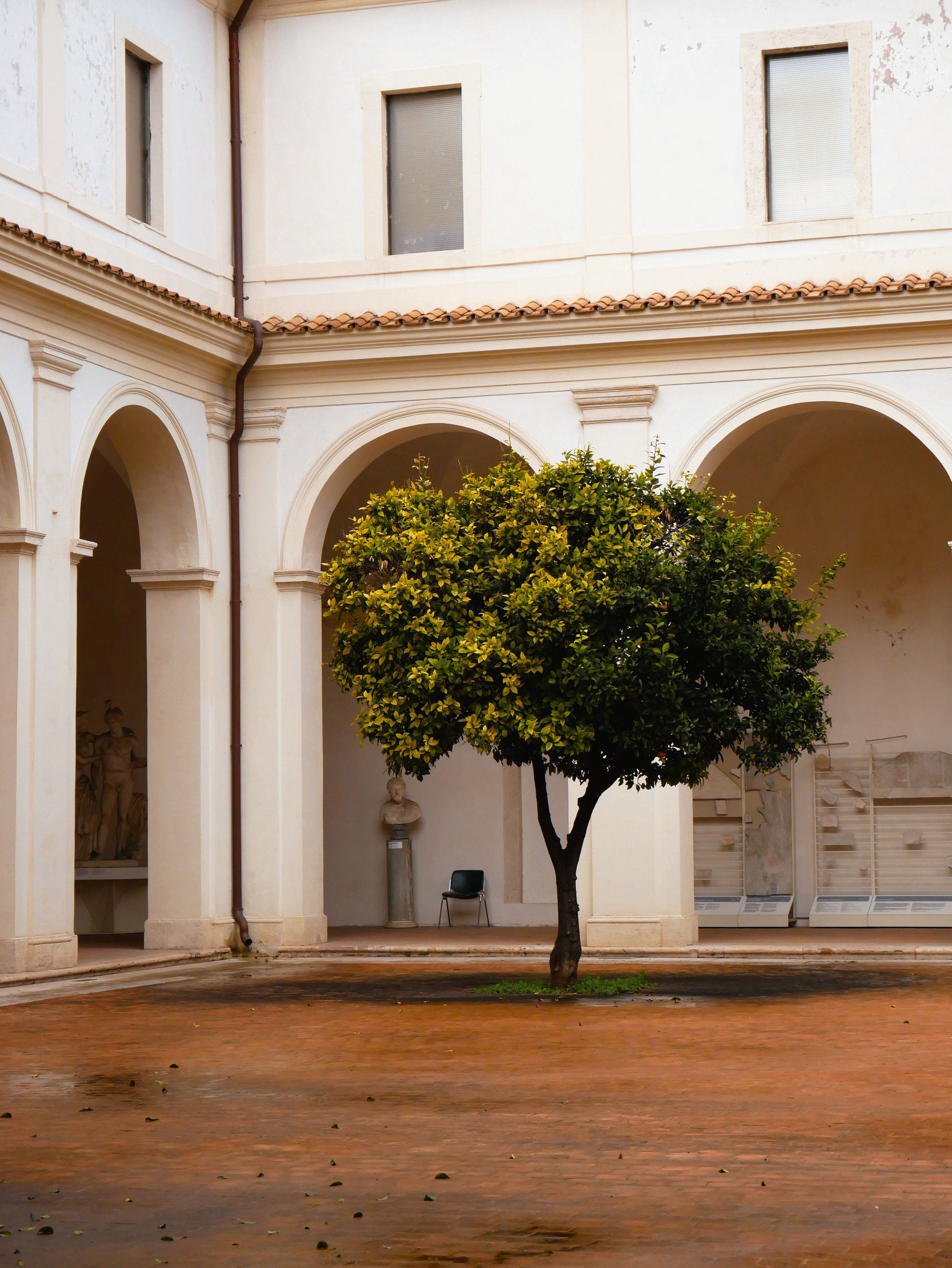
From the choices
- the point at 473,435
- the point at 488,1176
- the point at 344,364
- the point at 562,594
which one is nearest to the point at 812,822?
the point at 473,435

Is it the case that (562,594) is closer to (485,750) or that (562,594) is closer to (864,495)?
(485,750)

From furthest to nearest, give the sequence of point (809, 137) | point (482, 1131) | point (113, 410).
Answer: point (809, 137)
point (113, 410)
point (482, 1131)

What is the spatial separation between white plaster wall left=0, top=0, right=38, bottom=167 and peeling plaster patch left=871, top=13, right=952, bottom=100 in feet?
24.5

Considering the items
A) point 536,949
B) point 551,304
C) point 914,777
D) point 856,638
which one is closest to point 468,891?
point 536,949

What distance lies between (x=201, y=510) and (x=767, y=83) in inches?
260

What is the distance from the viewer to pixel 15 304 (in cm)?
1427

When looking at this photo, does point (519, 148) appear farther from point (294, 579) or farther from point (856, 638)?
point (856, 638)

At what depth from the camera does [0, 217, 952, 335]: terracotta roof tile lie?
51.6 ft

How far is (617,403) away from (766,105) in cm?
317

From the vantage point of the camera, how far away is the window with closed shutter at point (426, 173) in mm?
17781

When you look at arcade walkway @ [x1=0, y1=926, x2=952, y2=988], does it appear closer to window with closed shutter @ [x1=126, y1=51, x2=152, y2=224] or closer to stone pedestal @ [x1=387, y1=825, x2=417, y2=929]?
stone pedestal @ [x1=387, y1=825, x2=417, y2=929]

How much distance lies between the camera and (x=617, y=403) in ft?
55.2

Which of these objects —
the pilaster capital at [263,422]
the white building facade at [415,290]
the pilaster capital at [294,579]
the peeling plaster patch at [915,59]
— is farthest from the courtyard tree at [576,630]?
the peeling plaster patch at [915,59]

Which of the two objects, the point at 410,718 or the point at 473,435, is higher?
the point at 473,435
